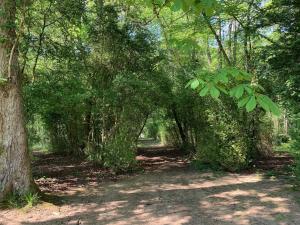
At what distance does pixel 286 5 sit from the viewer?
10203mm

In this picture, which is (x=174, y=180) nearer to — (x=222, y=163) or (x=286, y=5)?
(x=222, y=163)

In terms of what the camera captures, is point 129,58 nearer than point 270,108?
No

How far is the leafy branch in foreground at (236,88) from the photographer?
1.92m

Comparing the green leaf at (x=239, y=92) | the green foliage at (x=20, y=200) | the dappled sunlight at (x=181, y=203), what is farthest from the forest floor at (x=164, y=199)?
the green leaf at (x=239, y=92)

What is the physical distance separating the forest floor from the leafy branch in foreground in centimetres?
415

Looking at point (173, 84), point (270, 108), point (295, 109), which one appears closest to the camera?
point (270, 108)

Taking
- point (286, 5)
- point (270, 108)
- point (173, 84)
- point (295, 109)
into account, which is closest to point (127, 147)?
point (173, 84)

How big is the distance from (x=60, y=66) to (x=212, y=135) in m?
4.79

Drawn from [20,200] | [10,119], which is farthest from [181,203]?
[10,119]

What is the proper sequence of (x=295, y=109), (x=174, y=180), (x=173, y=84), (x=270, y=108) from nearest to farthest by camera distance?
1. (x=270, y=108)
2. (x=295, y=109)
3. (x=174, y=180)
4. (x=173, y=84)

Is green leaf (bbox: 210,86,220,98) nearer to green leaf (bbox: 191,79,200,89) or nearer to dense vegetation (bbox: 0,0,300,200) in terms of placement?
green leaf (bbox: 191,79,200,89)

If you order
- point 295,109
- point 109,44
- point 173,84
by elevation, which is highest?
point 109,44

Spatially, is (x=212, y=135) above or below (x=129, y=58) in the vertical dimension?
below

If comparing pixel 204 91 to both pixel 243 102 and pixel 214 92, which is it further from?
pixel 243 102
